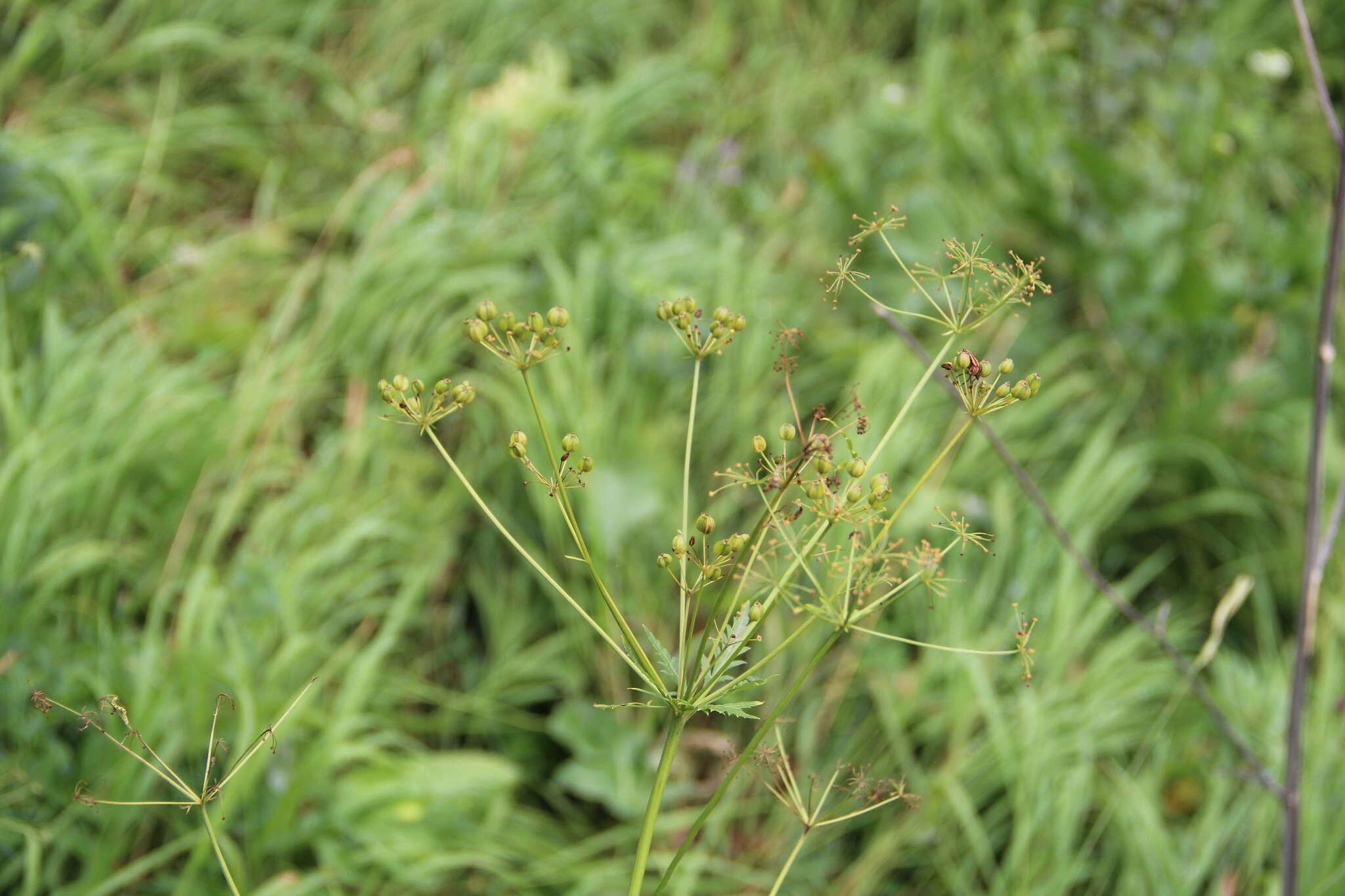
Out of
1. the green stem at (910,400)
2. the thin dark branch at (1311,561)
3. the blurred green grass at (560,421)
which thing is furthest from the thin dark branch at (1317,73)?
the blurred green grass at (560,421)

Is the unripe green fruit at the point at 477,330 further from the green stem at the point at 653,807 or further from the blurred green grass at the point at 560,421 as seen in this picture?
the blurred green grass at the point at 560,421

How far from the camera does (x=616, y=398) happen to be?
256 cm

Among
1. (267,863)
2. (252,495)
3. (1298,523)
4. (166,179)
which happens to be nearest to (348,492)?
(252,495)

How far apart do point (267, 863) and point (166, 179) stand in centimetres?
208

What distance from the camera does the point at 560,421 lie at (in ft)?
8.20

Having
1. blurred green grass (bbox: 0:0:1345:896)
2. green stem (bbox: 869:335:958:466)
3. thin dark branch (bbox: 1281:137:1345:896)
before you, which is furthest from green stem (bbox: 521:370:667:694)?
blurred green grass (bbox: 0:0:1345:896)

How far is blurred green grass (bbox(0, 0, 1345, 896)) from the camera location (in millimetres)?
1917

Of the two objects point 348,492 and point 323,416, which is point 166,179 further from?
point 348,492

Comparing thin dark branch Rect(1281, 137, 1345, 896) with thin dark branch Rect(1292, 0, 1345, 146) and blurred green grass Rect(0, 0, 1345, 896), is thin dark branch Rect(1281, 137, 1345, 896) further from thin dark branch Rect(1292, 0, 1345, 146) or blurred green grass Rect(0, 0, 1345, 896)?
blurred green grass Rect(0, 0, 1345, 896)

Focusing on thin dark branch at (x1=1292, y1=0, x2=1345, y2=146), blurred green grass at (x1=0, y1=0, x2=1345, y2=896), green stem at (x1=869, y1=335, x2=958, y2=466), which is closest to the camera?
green stem at (x1=869, y1=335, x2=958, y2=466)

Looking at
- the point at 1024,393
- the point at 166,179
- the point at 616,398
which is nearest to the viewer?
the point at 1024,393

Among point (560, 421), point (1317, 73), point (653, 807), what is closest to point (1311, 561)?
point (1317, 73)

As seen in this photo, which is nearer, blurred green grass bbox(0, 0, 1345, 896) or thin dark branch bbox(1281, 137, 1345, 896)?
thin dark branch bbox(1281, 137, 1345, 896)

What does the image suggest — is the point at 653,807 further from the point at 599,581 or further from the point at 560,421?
the point at 560,421
